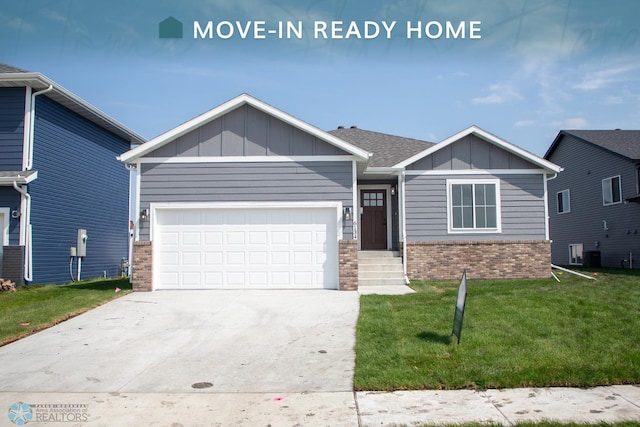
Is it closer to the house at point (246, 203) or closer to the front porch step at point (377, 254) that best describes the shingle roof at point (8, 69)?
the house at point (246, 203)

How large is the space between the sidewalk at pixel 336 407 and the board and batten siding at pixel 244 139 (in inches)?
328

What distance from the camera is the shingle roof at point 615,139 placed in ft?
69.3

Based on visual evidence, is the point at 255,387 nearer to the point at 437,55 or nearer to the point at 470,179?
the point at 437,55

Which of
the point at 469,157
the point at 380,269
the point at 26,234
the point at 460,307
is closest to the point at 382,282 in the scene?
the point at 380,269

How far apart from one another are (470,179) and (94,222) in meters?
12.9

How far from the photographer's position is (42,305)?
11.5 m

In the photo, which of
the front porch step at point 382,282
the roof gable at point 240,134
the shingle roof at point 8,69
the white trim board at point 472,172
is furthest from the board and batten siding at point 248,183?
the shingle roof at point 8,69

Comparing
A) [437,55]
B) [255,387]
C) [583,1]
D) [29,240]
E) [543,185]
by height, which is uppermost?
[583,1]

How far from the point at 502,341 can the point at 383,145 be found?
1191 cm

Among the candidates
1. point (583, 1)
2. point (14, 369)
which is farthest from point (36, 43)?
point (583, 1)

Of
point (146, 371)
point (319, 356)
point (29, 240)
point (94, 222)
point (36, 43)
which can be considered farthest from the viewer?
point (94, 222)

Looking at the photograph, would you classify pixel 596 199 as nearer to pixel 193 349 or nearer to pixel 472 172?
pixel 472 172

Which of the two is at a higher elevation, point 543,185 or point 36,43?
point 36,43

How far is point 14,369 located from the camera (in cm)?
717
